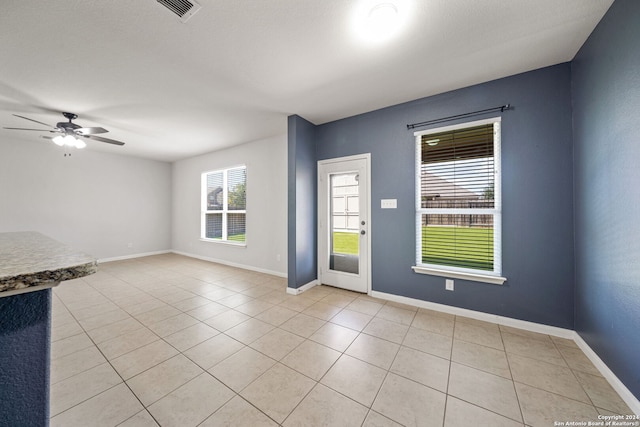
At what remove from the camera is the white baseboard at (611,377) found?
1481 mm

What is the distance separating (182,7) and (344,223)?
9.58 ft

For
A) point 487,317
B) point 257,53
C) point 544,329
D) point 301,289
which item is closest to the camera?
point 257,53

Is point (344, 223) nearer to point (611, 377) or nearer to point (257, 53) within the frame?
point (257, 53)

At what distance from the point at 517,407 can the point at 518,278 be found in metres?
1.36

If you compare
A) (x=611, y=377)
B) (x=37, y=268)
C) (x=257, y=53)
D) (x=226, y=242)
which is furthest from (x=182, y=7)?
(x=226, y=242)

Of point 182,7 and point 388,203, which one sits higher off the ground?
point 182,7

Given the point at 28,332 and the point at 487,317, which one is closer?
the point at 28,332

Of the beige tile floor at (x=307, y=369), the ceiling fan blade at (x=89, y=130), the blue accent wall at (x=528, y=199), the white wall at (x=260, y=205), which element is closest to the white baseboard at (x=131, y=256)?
the white wall at (x=260, y=205)

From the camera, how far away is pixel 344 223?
3.63m

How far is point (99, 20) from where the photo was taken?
175 cm

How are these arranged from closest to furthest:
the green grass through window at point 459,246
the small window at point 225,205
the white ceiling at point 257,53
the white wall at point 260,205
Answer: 1. the white ceiling at point 257,53
2. the green grass through window at point 459,246
3. the white wall at point 260,205
4. the small window at point 225,205

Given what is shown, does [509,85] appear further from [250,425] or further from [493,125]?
[250,425]

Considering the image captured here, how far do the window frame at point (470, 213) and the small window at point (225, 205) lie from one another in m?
3.49

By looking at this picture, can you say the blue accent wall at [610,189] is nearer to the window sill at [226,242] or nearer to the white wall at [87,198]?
the window sill at [226,242]
